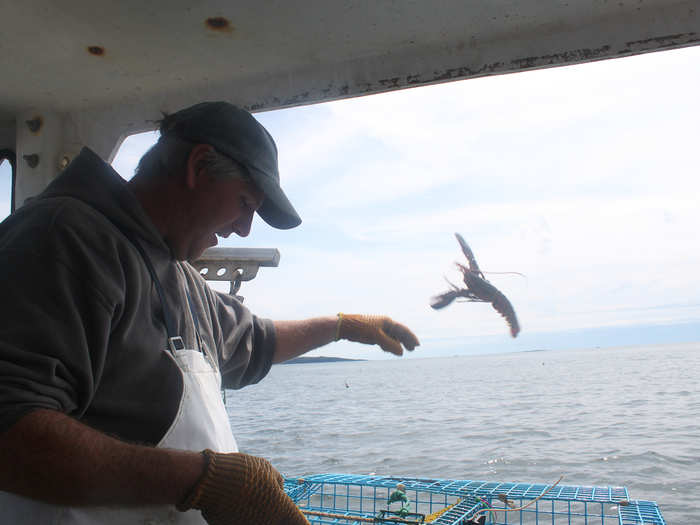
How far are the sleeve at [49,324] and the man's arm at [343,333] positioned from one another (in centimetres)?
117

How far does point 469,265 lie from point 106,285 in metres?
2.69

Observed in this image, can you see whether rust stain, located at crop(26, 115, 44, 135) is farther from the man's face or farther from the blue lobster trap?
the blue lobster trap

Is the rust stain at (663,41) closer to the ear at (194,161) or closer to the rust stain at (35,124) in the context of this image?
the ear at (194,161)

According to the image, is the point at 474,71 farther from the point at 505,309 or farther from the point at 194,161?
the point at 505,309

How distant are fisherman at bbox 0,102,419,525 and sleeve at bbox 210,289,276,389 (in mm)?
179

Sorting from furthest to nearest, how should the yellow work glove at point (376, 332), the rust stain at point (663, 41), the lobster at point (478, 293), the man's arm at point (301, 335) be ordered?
1. the lobster at point (478, 293)
2. the yellow work glove at point (376, 332)
3. the man's arm at point (301, 335)
4. the rust stain at point (663, 41)

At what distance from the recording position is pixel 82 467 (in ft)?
4.29

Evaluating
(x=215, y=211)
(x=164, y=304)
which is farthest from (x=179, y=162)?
(x=164, y=304)

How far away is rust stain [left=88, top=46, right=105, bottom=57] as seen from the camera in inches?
95.7

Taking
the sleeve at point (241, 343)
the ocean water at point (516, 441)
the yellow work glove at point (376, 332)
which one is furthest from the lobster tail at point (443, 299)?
the ocean water at point (516, 441)

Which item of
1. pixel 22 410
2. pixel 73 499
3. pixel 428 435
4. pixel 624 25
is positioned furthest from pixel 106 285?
pixel 428 435

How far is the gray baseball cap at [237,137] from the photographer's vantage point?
5.89ft

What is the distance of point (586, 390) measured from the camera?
29469mm

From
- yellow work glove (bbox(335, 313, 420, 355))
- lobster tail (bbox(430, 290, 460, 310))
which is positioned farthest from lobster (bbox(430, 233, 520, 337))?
yellow work glove (bbox(335, 313, 420, 355))
